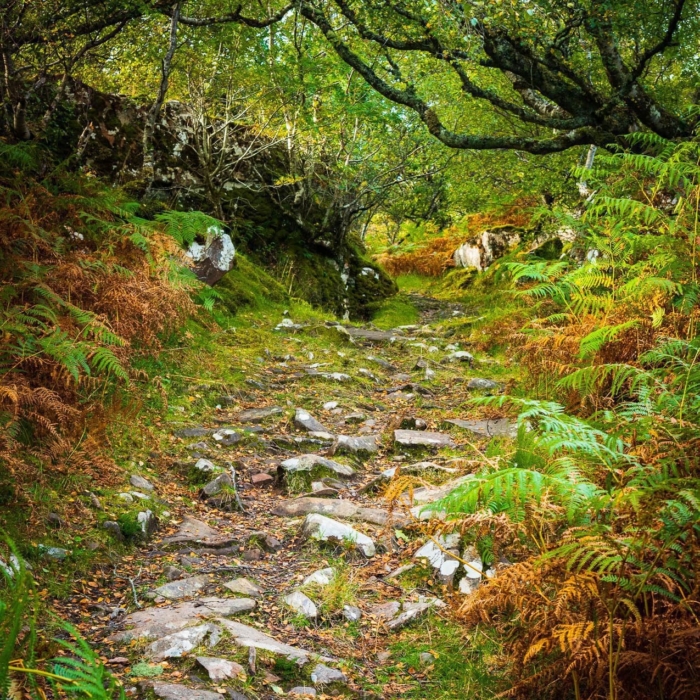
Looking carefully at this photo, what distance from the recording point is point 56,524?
11.3 ft

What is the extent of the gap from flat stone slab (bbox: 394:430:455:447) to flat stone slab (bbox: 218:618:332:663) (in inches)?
119

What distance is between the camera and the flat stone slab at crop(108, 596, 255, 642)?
2771 mm

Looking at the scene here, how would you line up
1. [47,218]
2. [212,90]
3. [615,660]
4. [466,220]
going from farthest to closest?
[466,220] → [212,90] → [47,218] → [615,660]

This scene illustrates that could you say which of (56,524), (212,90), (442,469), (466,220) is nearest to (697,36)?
(212,90)

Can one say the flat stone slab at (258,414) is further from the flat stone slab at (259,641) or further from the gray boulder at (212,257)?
the flat stone slab at (259,641)

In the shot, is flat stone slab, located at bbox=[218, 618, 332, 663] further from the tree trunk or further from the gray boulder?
the tree trunk

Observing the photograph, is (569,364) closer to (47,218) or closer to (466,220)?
(47,218)

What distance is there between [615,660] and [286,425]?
4495mm

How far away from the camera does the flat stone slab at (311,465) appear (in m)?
5.09

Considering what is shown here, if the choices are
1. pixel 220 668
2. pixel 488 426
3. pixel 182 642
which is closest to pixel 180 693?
pixel 220 668

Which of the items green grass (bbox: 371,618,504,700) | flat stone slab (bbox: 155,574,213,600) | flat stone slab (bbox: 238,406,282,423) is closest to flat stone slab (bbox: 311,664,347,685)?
green grass (bbox: 371,618,504,700)

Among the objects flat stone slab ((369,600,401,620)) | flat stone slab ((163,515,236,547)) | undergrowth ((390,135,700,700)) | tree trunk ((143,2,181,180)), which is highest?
tree trunk ((143,2,181,180))

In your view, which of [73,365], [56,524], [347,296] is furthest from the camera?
[347,296]

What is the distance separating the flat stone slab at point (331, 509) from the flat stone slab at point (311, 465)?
0.42m
